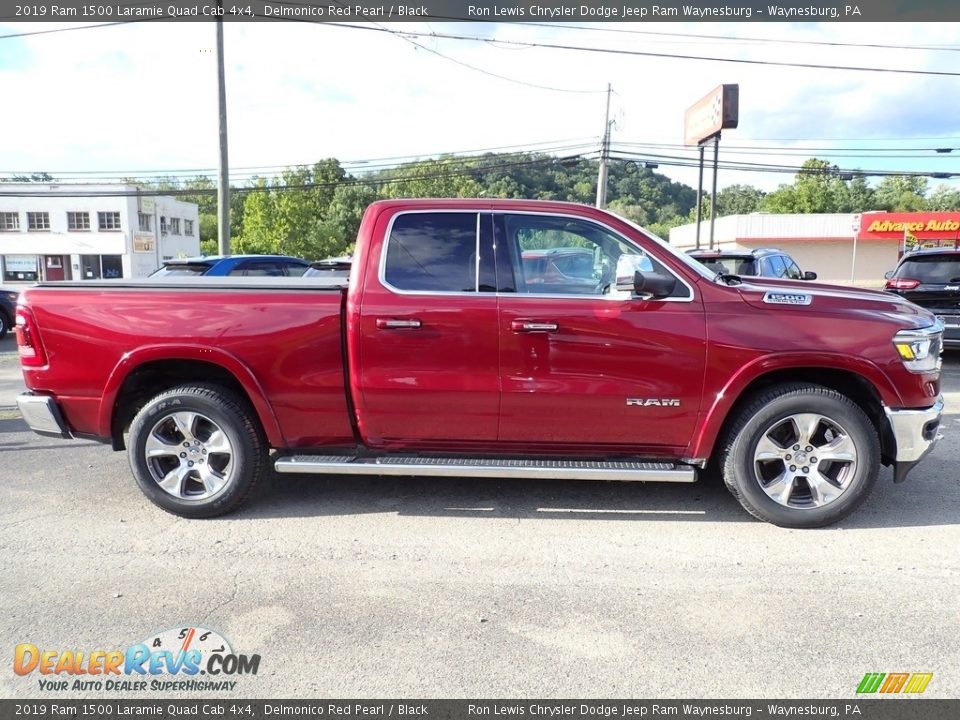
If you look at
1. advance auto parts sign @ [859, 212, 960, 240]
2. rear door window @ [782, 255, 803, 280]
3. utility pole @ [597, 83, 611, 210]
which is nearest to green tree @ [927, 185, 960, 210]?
advance auto parts sign @ [859, 212, 960, 240]

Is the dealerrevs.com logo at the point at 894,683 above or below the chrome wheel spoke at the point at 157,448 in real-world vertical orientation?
below

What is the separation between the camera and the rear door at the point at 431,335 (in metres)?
4.27

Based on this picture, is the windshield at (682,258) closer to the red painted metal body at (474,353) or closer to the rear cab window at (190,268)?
the red painted metal body at (474,353)

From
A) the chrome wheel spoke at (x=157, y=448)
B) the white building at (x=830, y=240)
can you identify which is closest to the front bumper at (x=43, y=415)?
the chrome wheel spoke at (x=157, y=448)

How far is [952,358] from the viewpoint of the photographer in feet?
38.2

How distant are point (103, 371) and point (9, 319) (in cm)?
1288

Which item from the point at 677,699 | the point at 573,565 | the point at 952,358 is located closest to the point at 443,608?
the point at 573,565

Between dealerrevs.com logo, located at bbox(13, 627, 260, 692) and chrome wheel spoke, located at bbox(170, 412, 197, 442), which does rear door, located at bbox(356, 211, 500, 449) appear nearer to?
chrome wheel spoke, located at bbox(170, 412, 197, 442)

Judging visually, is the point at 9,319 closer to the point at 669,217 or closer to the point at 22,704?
the point at 22,704

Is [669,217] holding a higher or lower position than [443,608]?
higher

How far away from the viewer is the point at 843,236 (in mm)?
47906

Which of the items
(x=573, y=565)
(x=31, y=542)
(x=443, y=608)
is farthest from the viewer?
(x=31, y=542)

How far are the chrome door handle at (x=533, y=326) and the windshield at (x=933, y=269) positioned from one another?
28.4 feet

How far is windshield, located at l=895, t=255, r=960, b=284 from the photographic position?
10.1 meters
